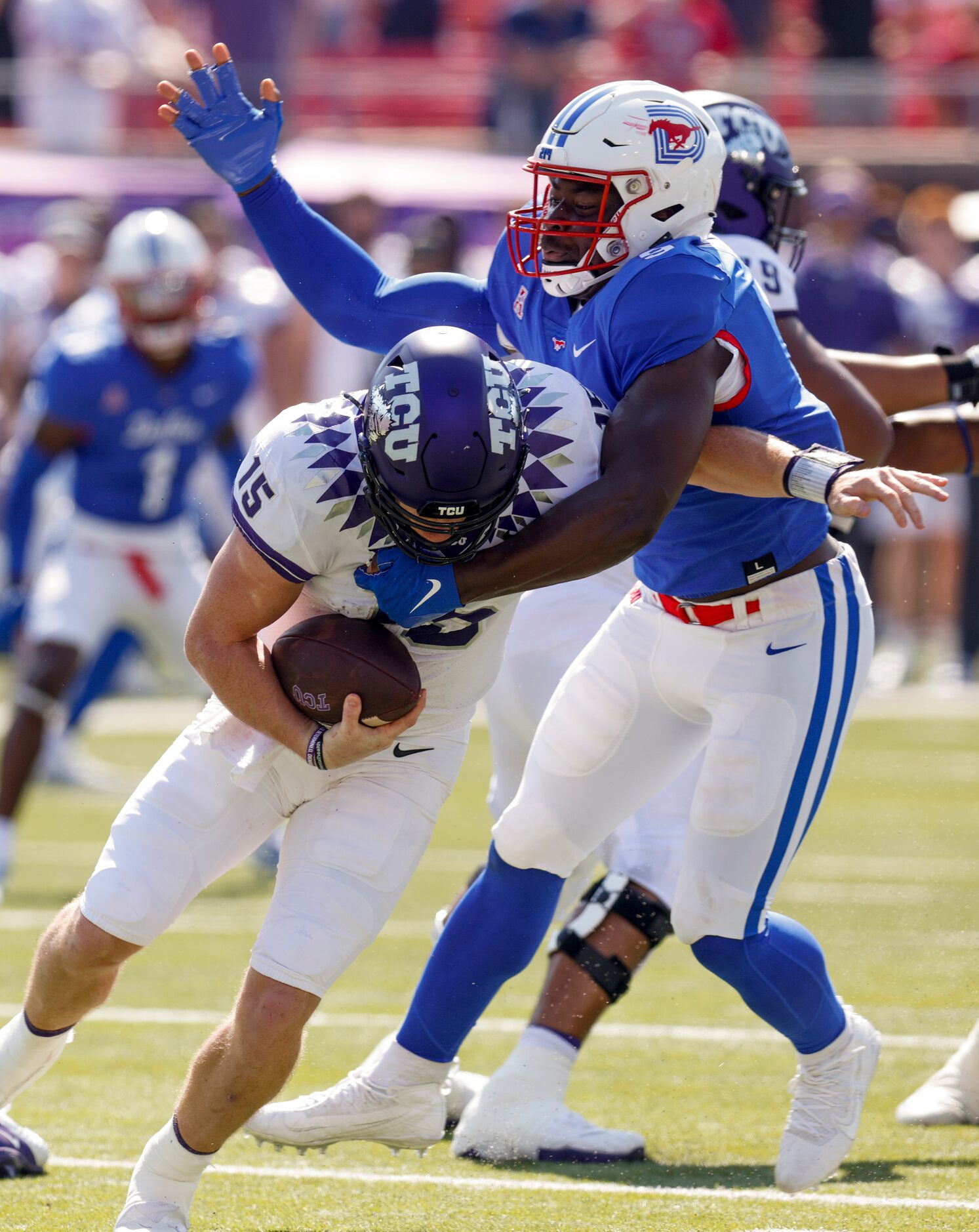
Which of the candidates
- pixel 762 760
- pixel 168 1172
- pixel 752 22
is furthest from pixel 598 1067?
pixel 752 22

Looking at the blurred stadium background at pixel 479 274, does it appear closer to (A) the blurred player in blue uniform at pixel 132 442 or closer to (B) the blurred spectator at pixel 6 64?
(B) the blurred spectator at pixel 6 64

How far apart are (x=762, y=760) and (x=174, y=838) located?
3.57ft

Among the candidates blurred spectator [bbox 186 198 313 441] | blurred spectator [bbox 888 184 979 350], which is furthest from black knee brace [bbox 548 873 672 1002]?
blurred spectator [bbox 888 184 979 350]

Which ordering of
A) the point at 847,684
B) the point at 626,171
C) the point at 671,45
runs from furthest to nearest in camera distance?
the point at 671,45 < the point at 847,684 < the point at 626,171

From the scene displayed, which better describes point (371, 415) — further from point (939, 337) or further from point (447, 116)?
point (447, 116)

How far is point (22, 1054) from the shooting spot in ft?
11.7

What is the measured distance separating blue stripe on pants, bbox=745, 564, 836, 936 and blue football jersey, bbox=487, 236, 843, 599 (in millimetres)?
193

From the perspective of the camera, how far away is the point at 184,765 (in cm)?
350

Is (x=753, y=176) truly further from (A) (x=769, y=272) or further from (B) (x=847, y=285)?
(B) (x=847, y=285)

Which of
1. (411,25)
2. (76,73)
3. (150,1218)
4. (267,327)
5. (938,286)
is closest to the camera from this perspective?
(150,1218)

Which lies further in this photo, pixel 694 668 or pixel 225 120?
pixel 225 120

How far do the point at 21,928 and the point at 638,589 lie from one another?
9.23 feet

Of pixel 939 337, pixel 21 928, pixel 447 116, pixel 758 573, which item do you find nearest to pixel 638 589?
pixel 758 573

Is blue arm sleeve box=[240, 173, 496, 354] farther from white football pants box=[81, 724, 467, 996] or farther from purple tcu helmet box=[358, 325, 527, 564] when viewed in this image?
white football pants box=[81, 724, 467, 996]
